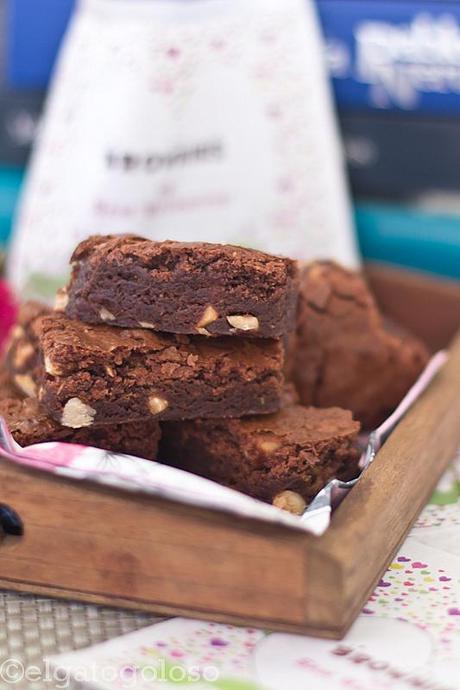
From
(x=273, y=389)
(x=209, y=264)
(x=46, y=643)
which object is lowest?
(x=46, y=643)

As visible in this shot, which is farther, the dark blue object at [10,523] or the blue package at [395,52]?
the blue package at [395,52]

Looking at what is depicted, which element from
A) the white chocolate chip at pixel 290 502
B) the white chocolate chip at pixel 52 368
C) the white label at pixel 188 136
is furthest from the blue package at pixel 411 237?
the white chocolate chip at pixel 52 368

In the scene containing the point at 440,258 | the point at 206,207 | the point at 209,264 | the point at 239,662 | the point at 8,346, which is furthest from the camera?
the point at 440,258

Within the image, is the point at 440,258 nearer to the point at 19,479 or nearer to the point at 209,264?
the point at 209,264

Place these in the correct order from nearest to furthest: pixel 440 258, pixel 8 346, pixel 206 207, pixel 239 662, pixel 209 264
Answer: pixel 239 662 < pixel 209 264 < pixel 8 346 < pixel 206 207 < pixel 440 258

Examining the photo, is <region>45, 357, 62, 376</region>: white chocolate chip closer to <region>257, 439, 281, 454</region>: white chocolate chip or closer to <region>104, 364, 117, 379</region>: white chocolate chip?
<region>104, 364, 117, 379</region>: white chocolate chip

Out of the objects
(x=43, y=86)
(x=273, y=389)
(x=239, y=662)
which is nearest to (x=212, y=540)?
(x=239, y=662)

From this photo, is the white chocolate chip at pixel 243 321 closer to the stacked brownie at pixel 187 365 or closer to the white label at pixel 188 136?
the stacked brownie at pixel 187 365
